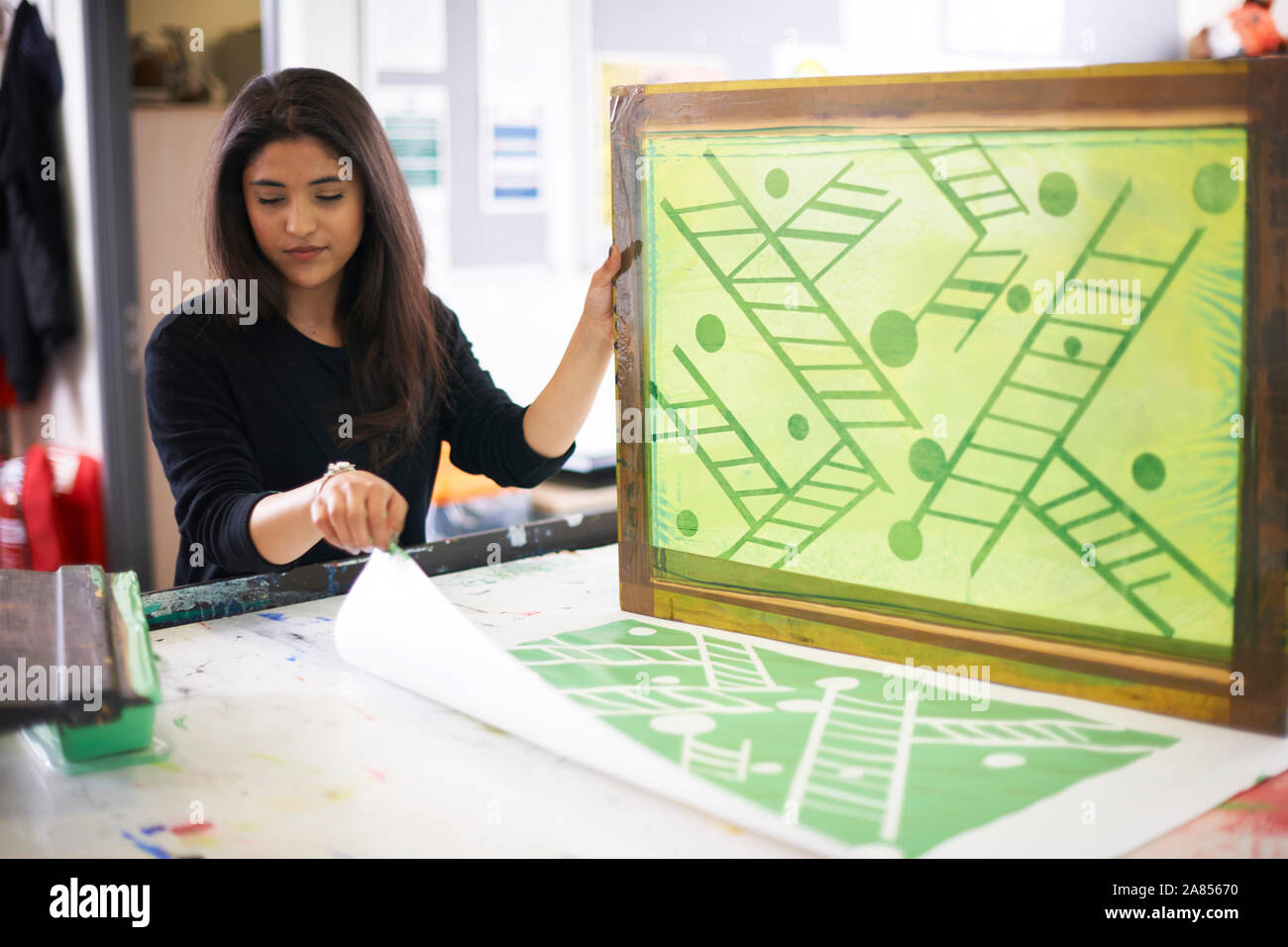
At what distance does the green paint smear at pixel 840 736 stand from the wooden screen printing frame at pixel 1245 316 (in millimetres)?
39

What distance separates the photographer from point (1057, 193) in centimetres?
80

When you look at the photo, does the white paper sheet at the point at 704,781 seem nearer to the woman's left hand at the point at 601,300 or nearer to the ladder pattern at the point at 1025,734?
the ladder pattern at the point at 1025,734

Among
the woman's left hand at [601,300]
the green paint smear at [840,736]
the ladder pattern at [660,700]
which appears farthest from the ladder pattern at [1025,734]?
the woman's left hand at [601,300]

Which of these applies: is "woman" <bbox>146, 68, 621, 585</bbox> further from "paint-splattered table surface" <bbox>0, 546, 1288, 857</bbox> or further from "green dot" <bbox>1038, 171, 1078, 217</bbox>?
"green dot" <bbox>1038, 171, 1078, 217</bbox>

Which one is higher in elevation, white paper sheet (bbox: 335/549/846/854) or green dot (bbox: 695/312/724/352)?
green dot (bbox: 695/312/724/352)

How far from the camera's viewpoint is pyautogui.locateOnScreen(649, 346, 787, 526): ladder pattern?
99cm

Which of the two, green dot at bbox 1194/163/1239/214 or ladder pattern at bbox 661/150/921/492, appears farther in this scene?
ladder pattern at bbox 661/150/921/492

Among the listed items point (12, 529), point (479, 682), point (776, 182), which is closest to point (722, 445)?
point (776, 182)

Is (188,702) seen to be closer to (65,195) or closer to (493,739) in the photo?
(493,739)

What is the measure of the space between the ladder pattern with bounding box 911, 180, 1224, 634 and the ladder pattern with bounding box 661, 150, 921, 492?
52mm

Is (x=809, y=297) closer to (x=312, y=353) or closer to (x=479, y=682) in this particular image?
(x=479, y=682)

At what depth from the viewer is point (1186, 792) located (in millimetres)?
681

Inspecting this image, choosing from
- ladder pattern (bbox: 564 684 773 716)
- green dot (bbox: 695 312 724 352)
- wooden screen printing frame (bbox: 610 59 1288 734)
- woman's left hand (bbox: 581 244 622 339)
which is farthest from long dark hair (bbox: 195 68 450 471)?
A: ladder pattern (bbox: 564 684 773 716)

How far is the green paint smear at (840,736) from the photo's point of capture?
67 cm
